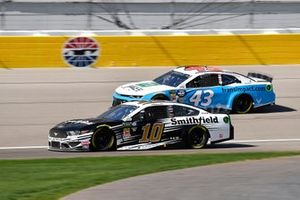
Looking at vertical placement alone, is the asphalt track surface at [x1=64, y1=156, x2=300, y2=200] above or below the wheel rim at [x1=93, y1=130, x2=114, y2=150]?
below

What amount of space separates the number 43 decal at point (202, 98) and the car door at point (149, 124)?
199 inches

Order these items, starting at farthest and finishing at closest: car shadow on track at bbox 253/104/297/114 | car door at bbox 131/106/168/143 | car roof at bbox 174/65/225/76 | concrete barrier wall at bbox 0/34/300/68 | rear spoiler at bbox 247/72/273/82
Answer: concrete barrier wall at bbox 0/34/300/68 → car shadow on track at bbox 253/104/297/114 → rear spoiler at bbox 247/72/273/82 → car roof at bbox 174/65/225/76 → car door at bbox 131/106/168/143

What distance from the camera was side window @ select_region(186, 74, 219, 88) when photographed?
2466 centimetres

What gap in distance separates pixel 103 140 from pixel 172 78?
6579 millimetres

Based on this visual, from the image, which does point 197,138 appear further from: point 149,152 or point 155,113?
point 149,152

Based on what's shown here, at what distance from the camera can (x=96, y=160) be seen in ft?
54.2

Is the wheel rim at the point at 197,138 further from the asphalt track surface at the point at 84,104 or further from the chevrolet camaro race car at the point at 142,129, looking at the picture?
the asphalt track surface at the point at 84,104

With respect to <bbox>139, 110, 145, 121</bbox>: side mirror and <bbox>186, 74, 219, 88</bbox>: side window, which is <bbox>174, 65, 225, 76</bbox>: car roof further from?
<bbox>139, 110, 145, 121</bbox>: side mirror

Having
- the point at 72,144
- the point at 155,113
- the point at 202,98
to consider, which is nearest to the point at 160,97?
the point at 202,98

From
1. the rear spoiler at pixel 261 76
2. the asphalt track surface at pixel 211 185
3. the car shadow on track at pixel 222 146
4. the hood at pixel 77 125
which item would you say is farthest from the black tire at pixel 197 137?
the rear spoiler at pixel 261 76

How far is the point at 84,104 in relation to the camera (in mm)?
25344

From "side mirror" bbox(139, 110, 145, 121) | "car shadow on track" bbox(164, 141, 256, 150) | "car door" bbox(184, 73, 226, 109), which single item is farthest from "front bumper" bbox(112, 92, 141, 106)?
"side mirror" bbox(139, 110, 145, 121)

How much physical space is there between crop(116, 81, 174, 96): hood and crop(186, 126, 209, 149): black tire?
4.38 m

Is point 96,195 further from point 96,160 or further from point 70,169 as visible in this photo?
point 96,160
